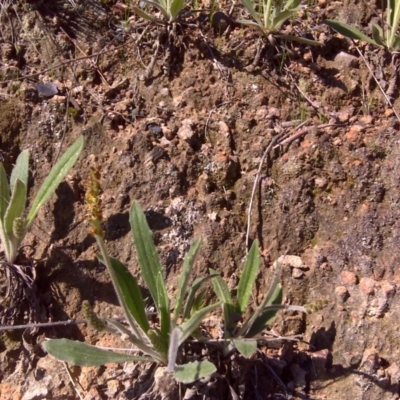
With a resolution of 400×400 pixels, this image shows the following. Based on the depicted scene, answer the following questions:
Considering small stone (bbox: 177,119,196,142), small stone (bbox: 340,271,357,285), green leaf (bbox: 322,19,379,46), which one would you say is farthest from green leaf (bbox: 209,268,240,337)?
green leaf (bbox: 322,19,379,46)

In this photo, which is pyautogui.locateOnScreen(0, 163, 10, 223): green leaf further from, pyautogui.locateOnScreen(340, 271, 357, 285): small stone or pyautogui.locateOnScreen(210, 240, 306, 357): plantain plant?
pyautogui.locateOnScreen(340, 271, 357, 285): small stone

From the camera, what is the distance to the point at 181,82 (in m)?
2.51

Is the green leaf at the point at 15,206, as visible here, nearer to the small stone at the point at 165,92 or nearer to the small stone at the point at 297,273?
the small stone at the point at 165,92

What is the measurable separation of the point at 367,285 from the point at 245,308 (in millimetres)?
460

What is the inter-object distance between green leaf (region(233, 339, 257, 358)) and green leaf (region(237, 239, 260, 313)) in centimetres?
20

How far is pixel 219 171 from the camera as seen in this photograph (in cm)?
227

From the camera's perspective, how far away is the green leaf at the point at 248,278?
1.88 meters

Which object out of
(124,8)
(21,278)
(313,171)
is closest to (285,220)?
(313,171)

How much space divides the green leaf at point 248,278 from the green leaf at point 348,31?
3.94 ft

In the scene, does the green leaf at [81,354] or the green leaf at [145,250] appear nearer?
the green leaf at [81,354]

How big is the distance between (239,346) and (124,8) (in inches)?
73.3

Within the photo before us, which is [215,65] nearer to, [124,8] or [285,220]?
[124,8]

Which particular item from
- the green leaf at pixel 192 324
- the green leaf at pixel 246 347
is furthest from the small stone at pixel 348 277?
the green leaf at pixel 192 324

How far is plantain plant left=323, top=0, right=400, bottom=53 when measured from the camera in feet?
8.12
